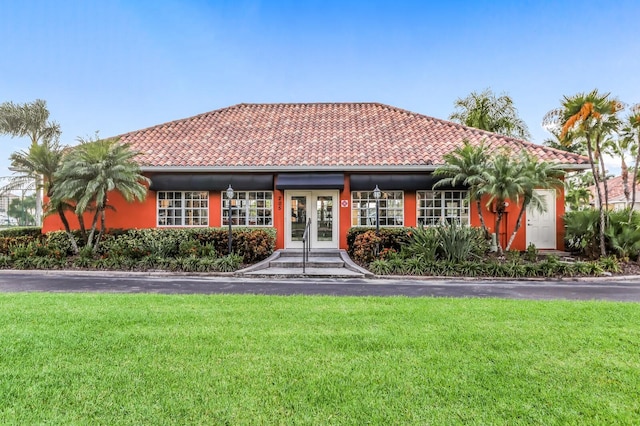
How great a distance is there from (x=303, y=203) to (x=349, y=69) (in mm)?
9578

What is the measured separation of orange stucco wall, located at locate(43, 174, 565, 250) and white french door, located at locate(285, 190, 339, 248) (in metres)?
0.25

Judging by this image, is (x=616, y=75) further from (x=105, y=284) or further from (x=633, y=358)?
(x=105, y=284)

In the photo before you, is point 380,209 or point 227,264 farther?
point 380,209

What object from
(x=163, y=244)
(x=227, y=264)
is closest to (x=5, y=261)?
(x=163, y=244)

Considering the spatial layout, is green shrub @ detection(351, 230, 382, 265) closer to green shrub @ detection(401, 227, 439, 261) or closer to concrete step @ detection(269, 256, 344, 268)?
concrete step @ detection(269, 256, 344, 268)

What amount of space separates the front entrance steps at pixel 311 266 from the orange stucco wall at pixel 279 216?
1.27 meters

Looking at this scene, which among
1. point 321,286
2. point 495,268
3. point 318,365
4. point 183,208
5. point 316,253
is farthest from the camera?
point 183,208

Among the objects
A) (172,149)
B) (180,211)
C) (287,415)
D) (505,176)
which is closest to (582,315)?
(287,415)

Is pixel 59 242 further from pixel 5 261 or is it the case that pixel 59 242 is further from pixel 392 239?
pixel 392 239

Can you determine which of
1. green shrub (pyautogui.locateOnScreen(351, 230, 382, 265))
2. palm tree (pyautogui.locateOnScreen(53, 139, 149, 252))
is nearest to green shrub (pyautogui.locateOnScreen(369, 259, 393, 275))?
green shrub (pyautogui.locateOnScreen(351, 230, 382, 265))

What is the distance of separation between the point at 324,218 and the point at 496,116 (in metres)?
13.8

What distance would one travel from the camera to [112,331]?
441 centimetres

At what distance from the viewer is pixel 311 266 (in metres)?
10.8

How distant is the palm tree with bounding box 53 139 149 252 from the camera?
36.2 ft
